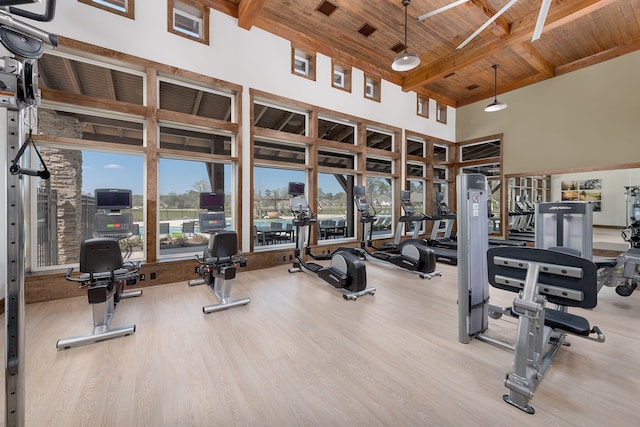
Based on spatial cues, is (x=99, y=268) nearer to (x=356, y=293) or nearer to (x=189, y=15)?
(x=356, y=293)

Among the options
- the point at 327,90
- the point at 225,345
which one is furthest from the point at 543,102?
the point at 225,345

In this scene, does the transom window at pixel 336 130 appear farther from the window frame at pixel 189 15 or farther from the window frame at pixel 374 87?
the window frame at pixel 189 15

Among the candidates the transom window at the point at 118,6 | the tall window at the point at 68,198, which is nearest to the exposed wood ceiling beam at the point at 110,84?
the transom window at the point at 118,6

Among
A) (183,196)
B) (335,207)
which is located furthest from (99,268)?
(335,207)

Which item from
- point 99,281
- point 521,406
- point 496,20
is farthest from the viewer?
point 496,20

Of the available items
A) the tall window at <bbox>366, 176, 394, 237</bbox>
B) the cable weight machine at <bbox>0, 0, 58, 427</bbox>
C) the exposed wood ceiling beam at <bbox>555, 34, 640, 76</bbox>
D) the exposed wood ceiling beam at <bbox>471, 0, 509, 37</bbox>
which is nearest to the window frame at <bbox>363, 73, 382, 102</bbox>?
the tall window at <bbox>366, 176, 394, 237</bbox>

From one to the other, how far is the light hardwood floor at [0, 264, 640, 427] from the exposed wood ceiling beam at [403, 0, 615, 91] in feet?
17.5

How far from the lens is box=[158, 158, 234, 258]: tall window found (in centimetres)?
501

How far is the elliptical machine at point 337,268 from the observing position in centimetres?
415

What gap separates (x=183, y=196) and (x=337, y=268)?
3.31m

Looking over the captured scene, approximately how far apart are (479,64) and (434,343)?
8122 mm

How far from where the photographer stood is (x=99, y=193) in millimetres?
3623

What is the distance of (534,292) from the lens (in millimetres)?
1886

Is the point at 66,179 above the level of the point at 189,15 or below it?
below
